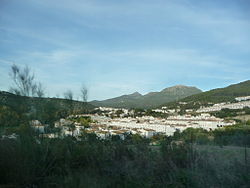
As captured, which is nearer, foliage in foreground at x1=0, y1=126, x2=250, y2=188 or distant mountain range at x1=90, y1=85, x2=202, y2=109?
foliage in foreground at x1=0, y1=126, x2=250, y2=188

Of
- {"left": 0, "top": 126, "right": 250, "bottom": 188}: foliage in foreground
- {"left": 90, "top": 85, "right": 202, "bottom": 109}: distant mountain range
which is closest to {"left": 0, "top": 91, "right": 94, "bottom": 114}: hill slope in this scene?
{"left": 0, "top": 126, "right": 250, "bottom": 188}: foliage in foreground

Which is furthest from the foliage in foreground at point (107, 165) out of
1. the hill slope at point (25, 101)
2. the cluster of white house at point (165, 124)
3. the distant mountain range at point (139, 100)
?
the distant mountain range at point (139, 100)

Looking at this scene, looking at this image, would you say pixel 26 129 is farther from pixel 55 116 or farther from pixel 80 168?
pixel 80 168

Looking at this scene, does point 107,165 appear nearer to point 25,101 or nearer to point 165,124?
point 25,101

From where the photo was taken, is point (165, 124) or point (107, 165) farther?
point (165, 124)

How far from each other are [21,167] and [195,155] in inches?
166

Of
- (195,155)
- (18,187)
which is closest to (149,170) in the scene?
(195,155)

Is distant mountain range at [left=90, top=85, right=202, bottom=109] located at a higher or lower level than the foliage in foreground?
higher

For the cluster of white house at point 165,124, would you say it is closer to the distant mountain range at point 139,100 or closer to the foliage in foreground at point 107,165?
the distant mountain range at point 139,100

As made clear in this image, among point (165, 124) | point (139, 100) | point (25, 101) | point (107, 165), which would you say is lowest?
point (107, 165)

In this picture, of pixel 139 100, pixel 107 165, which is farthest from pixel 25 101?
pixel 139 100

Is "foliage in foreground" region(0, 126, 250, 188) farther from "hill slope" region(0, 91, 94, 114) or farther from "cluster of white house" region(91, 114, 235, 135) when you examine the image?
"cluster of white house" region(91, 114, 235, 135)

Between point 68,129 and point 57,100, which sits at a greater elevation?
point 57,100

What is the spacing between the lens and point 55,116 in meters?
7.30
